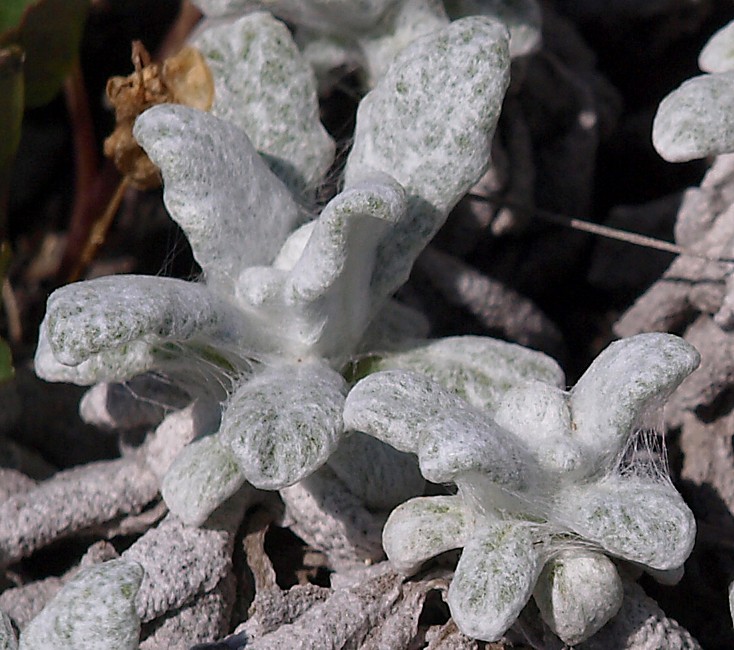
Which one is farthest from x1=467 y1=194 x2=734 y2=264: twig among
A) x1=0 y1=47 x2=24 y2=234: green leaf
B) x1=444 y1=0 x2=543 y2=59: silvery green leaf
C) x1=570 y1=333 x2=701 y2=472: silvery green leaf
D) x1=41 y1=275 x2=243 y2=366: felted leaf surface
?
x1=0 y1=47 x2=24 y2=234: green leaf

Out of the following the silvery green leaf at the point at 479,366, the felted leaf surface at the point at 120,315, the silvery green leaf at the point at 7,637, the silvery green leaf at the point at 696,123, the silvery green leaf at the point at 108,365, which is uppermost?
the silvery green leaf at the point at 696,123

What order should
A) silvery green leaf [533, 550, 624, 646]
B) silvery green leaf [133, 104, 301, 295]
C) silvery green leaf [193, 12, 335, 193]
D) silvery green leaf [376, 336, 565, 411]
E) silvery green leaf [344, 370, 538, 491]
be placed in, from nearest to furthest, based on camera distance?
silvery green leaf [344, 370, 538, 491]
silvery green leaf [533, 550, 624, 646]
silvery green leaf [133, 104, 301, 295]
silvery green leaf [376, 336, 565, 411]
silvery green leaf [193, 12, 335, 193]

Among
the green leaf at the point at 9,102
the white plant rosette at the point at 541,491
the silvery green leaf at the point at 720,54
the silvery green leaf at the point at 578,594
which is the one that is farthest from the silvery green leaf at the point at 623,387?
the green leaf at the point at 9,102

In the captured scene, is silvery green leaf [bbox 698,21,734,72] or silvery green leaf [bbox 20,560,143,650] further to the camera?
silvery green leaf [bbox 698,21,734,72]

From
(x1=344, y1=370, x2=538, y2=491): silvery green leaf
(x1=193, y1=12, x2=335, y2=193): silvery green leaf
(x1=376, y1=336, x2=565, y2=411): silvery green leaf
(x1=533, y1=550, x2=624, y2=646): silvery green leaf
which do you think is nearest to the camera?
(x1=344, y1=370, x2=538, y2=491): silvery green leaf

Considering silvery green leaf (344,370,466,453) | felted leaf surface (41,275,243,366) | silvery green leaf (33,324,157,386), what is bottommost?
silvery green leaf (33,324,157,386)

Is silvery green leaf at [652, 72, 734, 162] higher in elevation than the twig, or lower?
higher

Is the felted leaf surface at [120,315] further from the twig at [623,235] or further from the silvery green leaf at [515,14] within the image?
the silvery green leaf at [515,14]

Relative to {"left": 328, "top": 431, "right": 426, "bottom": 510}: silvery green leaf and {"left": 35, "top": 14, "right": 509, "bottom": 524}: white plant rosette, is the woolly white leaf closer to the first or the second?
{"left": 35, "top": 14, "right": 509, "bottom": 524}: white plant rosette
